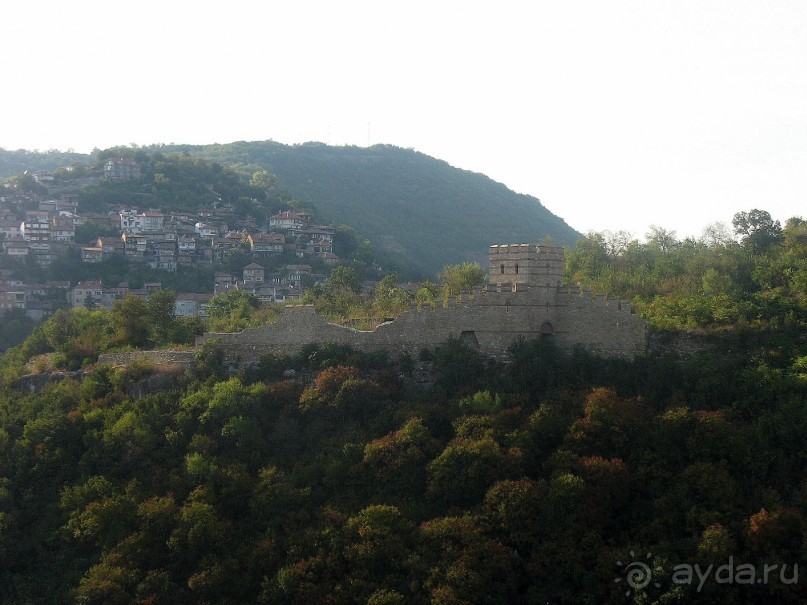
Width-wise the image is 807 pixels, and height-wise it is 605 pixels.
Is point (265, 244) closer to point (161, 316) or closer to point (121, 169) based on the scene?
point (121, 169)

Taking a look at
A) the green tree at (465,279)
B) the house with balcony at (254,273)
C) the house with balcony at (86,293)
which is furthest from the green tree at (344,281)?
the house with balcony at (86,293)

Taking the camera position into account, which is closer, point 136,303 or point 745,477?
point 745,477

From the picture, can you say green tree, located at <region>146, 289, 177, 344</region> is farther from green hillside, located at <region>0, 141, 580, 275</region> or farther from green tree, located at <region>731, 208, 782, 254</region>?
green hillside, located at <region>0, 141, 580, 275</region>

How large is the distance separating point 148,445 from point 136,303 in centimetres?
920

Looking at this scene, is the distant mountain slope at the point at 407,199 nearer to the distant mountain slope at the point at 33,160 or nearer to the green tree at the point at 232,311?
the distant mountain slope at the point at 33,160

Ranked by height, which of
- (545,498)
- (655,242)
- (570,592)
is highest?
(655,242)

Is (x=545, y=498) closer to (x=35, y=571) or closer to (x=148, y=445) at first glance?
(x=148, y=445)

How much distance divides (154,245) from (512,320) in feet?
Answer: 186

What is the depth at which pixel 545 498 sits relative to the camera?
21016mm

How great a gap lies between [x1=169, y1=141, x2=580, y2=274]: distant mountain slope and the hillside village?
39.1ft

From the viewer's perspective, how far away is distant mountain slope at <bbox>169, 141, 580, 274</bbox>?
94562mm

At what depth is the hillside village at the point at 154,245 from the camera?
6950 centimetres

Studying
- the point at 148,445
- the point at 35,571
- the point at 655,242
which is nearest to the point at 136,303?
the point at 148,445

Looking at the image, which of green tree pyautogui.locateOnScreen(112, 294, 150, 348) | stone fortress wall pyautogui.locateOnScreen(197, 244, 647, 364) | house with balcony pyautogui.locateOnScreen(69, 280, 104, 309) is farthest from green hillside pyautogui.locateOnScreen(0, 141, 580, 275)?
stone fortress wall pyautogui.locateOnScreen(197, 244, 647, 364)
